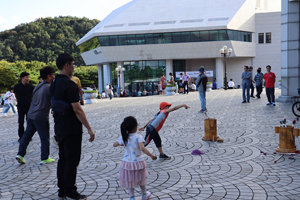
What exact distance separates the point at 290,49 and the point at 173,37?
32.7m

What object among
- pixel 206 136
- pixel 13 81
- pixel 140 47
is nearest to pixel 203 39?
pixel 140 47

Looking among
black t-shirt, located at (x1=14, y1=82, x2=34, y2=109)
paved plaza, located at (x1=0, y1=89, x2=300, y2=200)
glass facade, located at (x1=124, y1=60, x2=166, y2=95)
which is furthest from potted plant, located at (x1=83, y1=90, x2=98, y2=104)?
glass facade, located at (x1=124, y1=60, x2=166, y2=95)

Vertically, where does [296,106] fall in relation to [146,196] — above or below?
above

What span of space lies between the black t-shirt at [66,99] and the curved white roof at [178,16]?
141ft

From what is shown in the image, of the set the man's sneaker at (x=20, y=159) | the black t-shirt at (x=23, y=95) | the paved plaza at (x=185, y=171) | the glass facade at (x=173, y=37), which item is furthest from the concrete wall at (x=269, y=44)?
the man's sneaker at (x=20, y=159)

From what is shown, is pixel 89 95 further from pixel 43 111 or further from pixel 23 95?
pixel 43 111

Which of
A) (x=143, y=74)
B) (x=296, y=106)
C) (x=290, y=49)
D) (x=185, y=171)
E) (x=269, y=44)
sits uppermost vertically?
(x=269, y=44)

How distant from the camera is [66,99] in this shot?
3906 millimetres

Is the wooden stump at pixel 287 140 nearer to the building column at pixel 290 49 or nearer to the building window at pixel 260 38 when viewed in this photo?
the building column at pixel 290 49

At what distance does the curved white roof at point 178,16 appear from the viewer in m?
46.0

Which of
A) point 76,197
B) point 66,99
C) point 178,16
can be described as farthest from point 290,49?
point 178,16

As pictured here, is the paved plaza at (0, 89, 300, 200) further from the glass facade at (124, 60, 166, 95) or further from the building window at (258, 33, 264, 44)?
the building window at (258, 33, 264, 44)

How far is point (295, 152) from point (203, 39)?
138 feet

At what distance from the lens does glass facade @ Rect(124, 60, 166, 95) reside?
50.4 m
